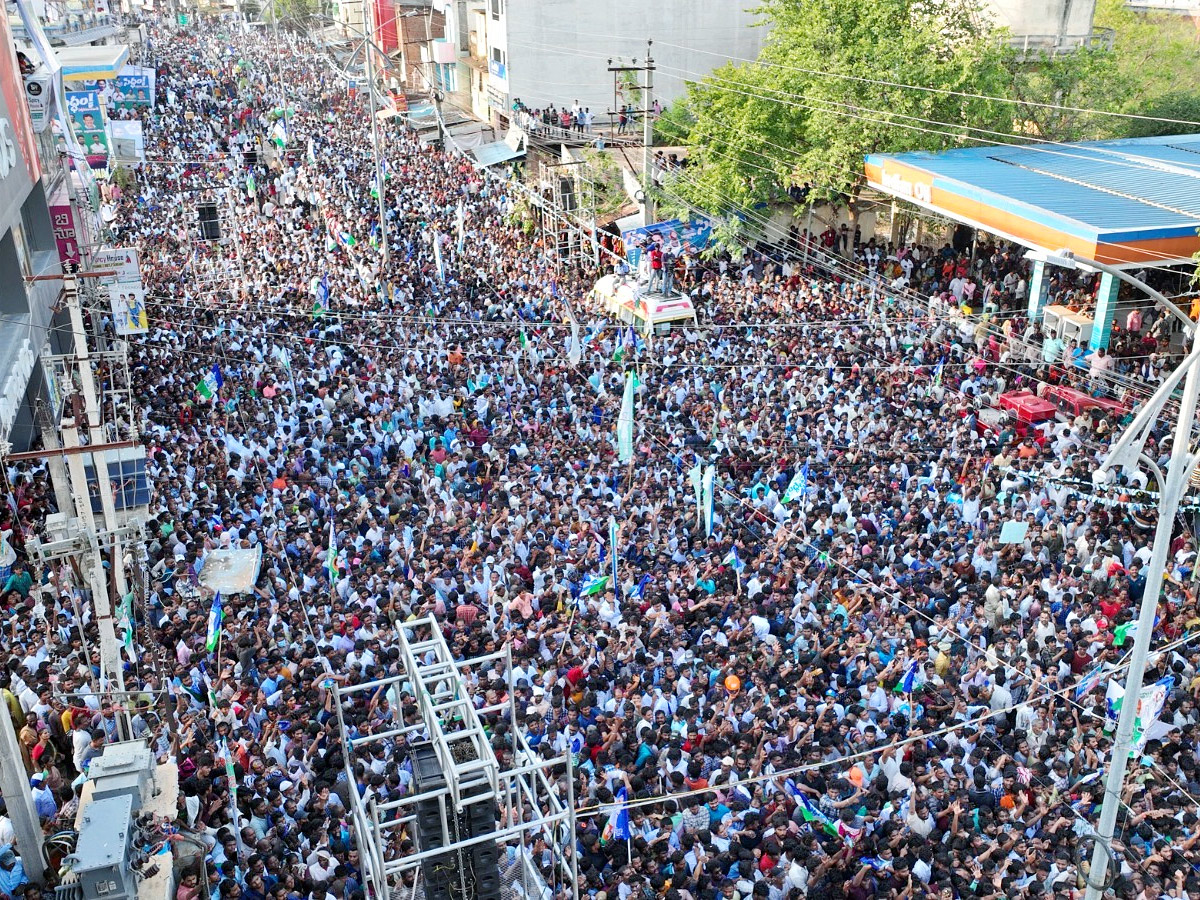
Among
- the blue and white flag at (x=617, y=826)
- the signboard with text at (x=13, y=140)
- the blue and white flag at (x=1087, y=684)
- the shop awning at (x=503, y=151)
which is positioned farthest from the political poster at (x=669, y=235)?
the blue and white flag at (x=617, y=826)

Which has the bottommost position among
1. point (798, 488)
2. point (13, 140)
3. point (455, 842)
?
point (798, 488)

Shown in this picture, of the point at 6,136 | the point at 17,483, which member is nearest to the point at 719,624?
the point at 17,483

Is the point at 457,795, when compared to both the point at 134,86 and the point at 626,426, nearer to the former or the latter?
the point at 626,426

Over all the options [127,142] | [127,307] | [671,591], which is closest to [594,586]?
[671,591]

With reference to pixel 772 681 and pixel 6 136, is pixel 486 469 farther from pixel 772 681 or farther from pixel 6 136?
pixel 6 136

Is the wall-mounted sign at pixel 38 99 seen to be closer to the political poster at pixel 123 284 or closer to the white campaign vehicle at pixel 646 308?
the political poster at pixel 123 284

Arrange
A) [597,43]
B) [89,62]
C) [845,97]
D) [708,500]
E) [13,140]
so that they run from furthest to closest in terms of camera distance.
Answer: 1. [89,62]
2. [597,43]
3. [845,97]
4. [13,140]
5. [708,500]
